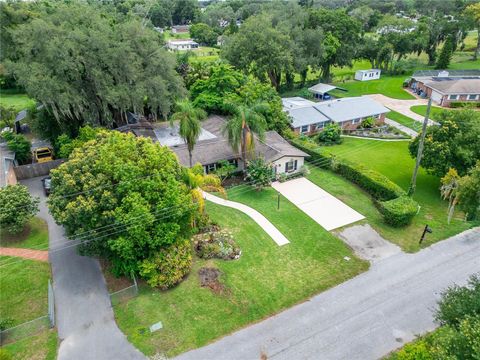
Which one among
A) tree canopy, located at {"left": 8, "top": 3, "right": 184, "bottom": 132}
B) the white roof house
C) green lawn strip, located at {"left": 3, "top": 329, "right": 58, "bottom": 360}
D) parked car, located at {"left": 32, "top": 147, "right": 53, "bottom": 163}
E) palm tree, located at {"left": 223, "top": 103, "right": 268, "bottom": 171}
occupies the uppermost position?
tree canopy, located at {"left": 8, "top": 3, "right": 184, "bottom": 132}

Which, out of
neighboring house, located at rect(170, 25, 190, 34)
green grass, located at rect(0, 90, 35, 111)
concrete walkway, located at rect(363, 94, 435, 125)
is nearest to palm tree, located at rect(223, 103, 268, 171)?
concrete walkway, located at rect(363, 94, 435, 125)

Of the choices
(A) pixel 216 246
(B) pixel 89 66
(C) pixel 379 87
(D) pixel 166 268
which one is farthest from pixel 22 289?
(C) pixel 379 87

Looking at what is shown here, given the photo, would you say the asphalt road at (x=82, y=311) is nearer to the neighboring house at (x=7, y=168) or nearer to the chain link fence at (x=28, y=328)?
the chain link fence at (x=28, y=328)

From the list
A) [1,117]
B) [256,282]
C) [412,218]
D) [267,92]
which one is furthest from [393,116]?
[1,117]

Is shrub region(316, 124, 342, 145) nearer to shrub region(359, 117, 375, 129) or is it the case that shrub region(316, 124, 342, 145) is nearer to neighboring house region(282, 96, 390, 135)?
neighboring house region(282, 96, 390, 135)

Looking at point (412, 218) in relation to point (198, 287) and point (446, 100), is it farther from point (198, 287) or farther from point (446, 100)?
point (446, 100)

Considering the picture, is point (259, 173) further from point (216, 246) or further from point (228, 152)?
point (216, 246)
